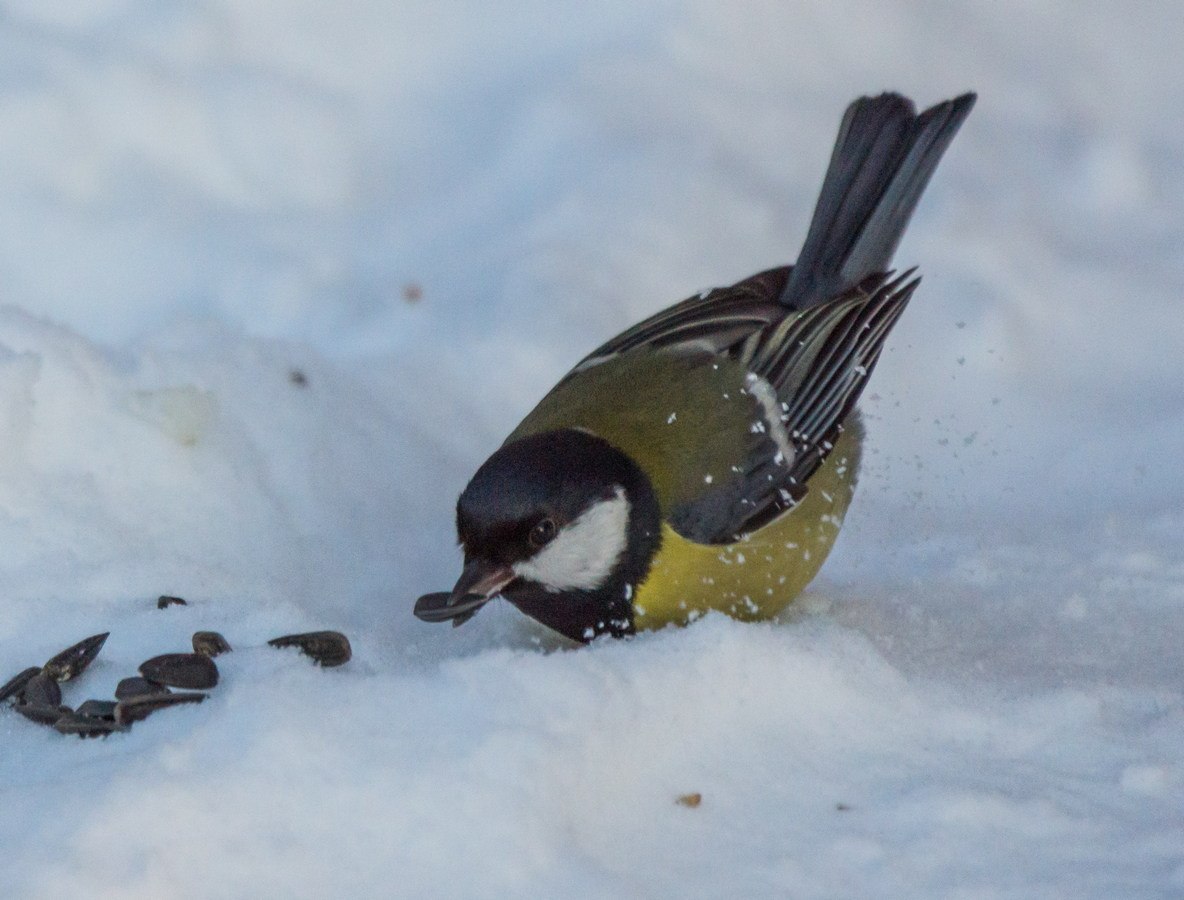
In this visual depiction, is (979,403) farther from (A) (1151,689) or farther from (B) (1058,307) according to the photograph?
(A) (1151,689)

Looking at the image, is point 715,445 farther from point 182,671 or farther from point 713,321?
point 182,671

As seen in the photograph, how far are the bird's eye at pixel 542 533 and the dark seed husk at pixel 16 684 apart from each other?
2.67 ft

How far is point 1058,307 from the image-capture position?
3998 mm

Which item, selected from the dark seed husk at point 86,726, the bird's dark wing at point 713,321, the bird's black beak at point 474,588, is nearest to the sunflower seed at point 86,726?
the dark seed husk at point 86,726

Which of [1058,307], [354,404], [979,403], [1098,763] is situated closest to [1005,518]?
[979,403]

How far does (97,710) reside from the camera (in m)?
2.19

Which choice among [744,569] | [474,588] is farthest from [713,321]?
[474,588]

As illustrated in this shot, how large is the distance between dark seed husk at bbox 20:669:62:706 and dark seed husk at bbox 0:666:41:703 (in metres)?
0.01

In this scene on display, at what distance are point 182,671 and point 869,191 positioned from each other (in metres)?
1.73

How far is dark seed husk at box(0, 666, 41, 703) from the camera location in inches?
91.8

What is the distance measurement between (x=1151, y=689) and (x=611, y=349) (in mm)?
1227

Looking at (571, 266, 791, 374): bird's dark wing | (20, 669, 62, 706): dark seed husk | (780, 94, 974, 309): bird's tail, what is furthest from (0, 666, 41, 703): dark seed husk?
(780, 94, 974, 309): bird's tail

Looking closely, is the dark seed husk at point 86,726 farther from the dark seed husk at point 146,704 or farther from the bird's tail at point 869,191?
the bird's tail at point 869,191

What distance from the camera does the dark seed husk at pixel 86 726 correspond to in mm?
2139
